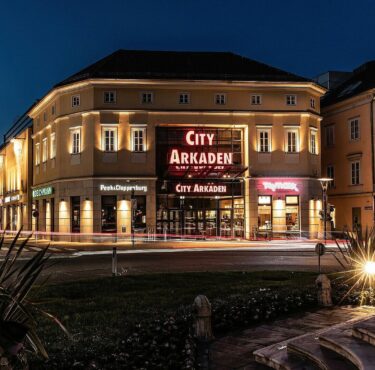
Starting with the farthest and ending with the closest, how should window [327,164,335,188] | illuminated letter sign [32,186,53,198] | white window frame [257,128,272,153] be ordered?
1. window [327,164,335,188]
2. illuminated letter sign [32,186,53,198]
3. white window frame [257,128,272,153]

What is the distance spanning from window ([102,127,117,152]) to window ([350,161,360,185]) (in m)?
19.9

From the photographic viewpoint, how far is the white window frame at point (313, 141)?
43531 millimetres

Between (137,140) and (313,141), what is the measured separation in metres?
13.6

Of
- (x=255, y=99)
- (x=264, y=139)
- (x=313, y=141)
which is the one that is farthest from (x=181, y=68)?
(x=313, y=141)

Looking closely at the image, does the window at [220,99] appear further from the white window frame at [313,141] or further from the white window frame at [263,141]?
the white window frame at [313,141]

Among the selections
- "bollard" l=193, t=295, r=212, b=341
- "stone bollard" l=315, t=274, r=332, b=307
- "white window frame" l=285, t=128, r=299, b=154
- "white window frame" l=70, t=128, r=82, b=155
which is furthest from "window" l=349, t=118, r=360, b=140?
"bollard" l=193, t=295, r=212, b=341

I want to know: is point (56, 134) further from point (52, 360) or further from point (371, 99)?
point (52, 360)

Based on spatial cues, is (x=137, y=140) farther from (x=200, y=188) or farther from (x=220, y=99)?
(x=220, y=99)

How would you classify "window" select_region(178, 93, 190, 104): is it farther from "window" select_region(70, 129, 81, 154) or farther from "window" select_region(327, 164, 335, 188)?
"window" select_region(327, 164, 335, 188)

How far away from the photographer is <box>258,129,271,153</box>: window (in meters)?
42.5

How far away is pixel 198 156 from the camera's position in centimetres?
4122

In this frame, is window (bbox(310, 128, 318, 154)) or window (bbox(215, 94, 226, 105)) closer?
window (bbox(215, 94, 226, 105))

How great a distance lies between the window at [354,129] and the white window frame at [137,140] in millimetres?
17461

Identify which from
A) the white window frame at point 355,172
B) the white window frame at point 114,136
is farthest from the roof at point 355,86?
the white window frame at point 114,136
